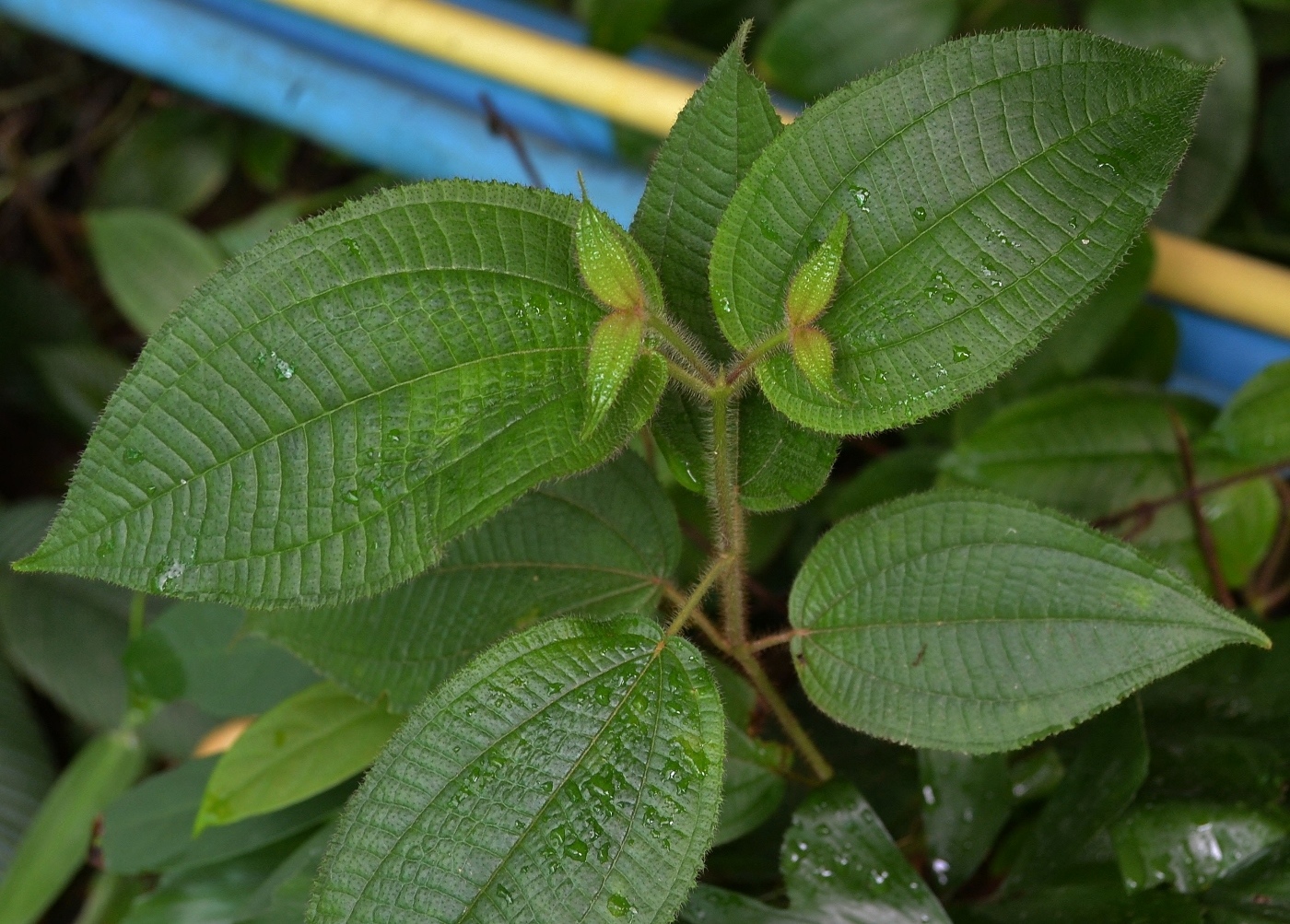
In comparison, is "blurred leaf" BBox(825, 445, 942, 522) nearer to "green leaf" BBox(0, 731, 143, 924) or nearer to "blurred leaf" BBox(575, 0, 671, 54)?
"blurred leaf" BBox(575, 0, 671, 54)

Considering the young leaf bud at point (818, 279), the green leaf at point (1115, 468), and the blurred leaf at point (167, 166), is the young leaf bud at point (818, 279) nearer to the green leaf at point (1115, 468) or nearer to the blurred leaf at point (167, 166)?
the green leaf at point (1115, 468)

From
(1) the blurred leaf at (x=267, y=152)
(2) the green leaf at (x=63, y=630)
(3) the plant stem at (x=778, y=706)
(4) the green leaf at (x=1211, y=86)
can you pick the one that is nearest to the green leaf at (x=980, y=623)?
(3) the plant stem at (x=778, y=706)

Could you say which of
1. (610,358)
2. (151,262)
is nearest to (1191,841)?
(610,358)

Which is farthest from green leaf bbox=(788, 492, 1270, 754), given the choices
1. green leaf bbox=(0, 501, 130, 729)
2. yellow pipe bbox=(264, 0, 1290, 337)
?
green leaf bbox=(0, 501, 130, 729)

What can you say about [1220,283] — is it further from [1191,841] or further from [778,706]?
[778,706]

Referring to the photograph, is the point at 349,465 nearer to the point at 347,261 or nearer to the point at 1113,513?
the point at 347,261

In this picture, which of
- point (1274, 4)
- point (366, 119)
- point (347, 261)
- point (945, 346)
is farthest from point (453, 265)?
point (1274, 4)
